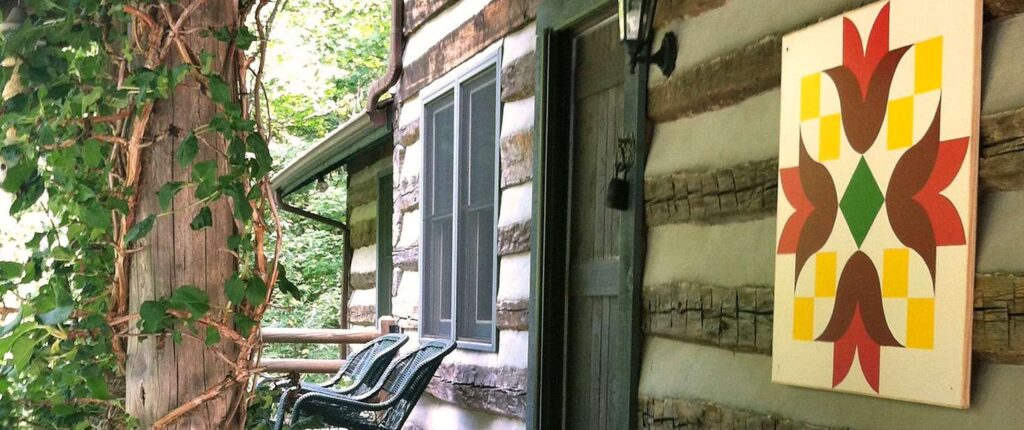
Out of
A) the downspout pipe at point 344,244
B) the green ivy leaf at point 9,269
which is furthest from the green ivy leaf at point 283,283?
the downspout pipe at point 344,244

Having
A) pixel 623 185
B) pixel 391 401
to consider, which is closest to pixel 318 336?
pixel 391 401

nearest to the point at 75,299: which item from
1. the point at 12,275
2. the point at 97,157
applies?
the point at 12,275

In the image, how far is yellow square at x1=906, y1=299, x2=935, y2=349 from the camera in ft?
6.24

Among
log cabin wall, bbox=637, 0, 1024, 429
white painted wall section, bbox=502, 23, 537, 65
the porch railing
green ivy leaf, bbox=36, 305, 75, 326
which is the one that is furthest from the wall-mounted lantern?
the porch railing

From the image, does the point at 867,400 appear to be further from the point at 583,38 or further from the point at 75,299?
the point at 583,38

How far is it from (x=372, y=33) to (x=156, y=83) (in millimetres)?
14241

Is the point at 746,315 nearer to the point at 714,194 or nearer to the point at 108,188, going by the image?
the point at 714,194

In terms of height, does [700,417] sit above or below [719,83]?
below

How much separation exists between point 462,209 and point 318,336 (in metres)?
2.87

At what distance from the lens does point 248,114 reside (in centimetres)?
204

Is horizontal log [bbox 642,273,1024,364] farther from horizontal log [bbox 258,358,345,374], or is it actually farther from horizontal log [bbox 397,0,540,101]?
horizontal log [bbox 258,358,345,374]

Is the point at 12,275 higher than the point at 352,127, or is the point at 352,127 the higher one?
the point at 352,127

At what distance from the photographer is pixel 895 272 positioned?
201 cm

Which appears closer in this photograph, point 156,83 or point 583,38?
point 156,83
